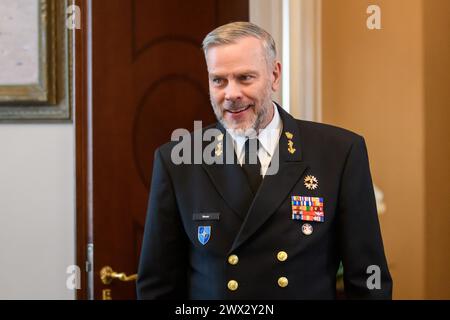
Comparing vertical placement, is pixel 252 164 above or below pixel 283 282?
above

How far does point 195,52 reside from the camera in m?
2.18

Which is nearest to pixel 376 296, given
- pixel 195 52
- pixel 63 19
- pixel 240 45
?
pixel 240 45

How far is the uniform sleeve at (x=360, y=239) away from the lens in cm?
127

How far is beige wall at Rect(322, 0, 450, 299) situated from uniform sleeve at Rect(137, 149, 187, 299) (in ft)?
3.32

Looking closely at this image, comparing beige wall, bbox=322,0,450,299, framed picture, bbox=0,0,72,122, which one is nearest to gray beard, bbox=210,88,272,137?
beige wall, bbox=322,0,450,299

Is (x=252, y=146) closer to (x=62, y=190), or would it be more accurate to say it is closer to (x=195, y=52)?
(x=195, y=52)

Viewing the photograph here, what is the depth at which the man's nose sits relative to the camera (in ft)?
4.11

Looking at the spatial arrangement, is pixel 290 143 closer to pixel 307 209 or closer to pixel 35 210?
pixel 307 209

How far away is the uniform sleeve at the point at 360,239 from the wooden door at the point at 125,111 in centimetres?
90

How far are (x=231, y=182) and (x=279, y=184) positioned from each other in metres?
0.12

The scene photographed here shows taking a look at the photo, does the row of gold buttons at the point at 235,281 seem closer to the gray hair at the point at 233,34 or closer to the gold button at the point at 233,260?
the gold button at the point at 233,260

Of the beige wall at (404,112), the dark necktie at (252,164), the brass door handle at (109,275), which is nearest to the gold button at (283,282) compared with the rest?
the dark necktie at (252,164)

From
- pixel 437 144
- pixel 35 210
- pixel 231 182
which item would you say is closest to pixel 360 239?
pixel 231 182

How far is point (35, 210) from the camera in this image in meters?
2.41
